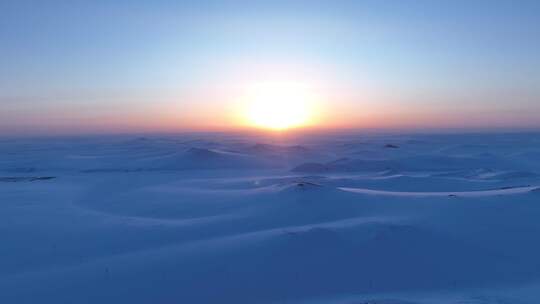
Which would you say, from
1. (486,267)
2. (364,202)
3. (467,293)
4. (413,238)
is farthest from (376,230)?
(364,202)

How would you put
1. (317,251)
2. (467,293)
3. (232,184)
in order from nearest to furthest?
(467,293) < (317,251) < (232,184)

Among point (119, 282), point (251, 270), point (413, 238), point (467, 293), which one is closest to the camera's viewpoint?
point (467, 293)

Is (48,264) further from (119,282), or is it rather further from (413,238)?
(413,238)

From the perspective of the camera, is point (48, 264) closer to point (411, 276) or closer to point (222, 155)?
point (411, 276)

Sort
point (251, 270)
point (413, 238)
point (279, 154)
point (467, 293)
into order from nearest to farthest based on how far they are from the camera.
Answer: point (467, 293)
point (251, 270)
point (413, 238)
point (279, 154)

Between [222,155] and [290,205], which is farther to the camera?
[222,155]

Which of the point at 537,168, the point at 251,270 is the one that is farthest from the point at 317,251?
the point at 537,168

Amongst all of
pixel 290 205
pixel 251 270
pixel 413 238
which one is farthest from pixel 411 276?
pixel 290 205

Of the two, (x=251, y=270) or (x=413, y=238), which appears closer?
(x=251, y=270)

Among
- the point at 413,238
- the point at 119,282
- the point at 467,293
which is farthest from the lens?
the point at 413,238
